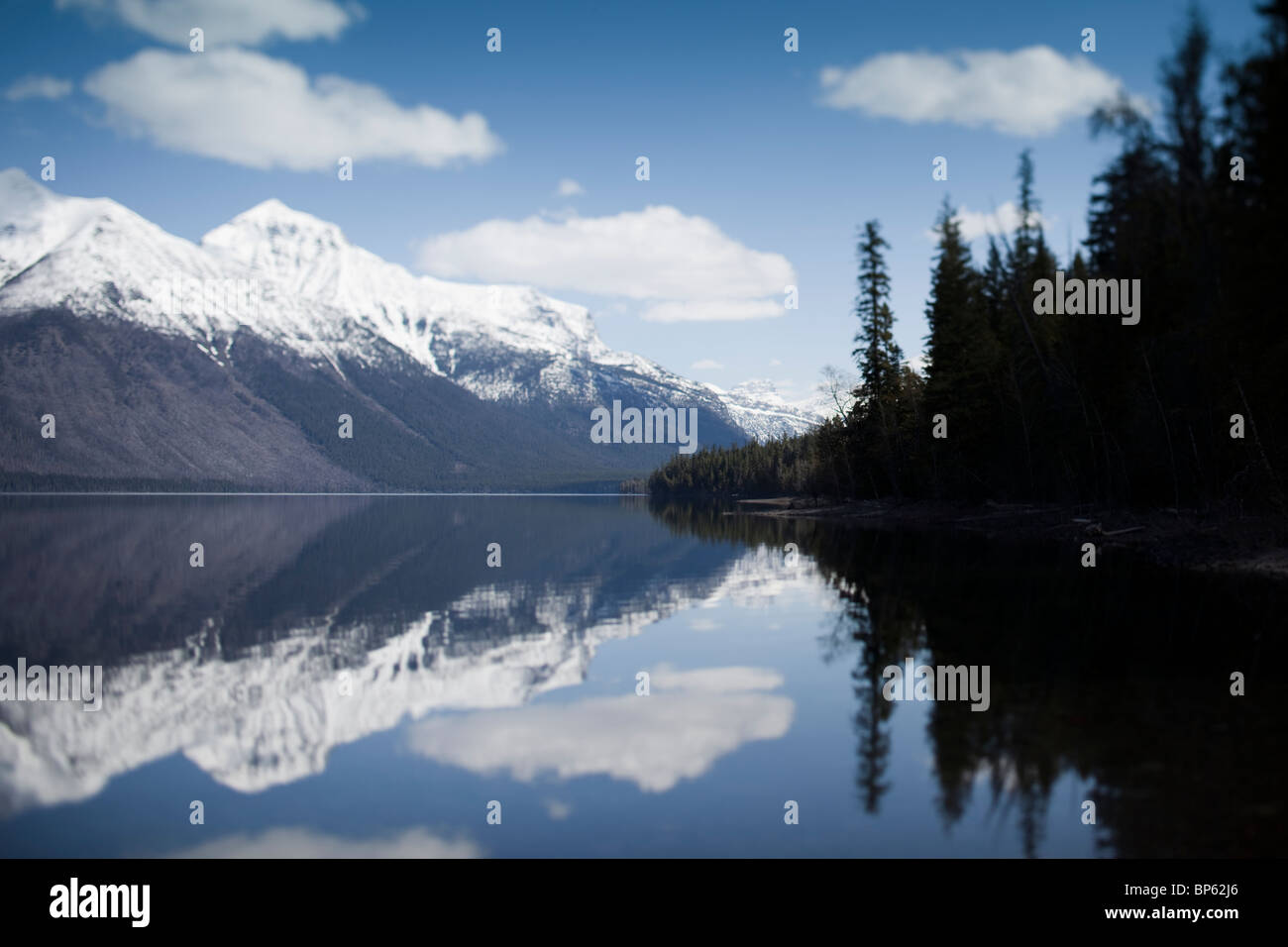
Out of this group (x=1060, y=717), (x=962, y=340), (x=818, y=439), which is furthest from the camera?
(x=818, y=439)

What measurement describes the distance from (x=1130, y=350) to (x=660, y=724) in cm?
4423

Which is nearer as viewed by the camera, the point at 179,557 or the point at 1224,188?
the point at 1224,188

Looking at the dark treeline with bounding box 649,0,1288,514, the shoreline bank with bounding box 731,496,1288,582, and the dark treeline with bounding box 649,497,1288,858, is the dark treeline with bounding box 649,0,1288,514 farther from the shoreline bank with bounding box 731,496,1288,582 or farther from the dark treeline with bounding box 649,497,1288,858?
the dark treeline with bounding box 649,497,1288,858

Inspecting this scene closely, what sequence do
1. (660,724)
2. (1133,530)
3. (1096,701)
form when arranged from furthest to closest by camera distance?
(1133,530) < (660,724) < (1096,701)

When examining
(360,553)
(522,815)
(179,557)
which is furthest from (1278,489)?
(179,557)

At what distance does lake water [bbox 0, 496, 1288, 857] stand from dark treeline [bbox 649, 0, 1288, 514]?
10.0 m

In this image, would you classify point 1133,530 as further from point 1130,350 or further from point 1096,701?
point 1096,701

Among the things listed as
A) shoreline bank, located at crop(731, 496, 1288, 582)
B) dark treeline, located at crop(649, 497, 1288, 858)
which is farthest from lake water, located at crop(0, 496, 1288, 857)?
shoreline bank, located at crop(731, 496, 1288, 582)

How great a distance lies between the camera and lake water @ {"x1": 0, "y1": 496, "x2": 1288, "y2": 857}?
11367mm

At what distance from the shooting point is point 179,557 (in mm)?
51875

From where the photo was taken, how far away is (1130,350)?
164ft

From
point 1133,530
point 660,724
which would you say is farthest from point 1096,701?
point 1133,530

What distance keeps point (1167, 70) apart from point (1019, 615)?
1872 centimetres
